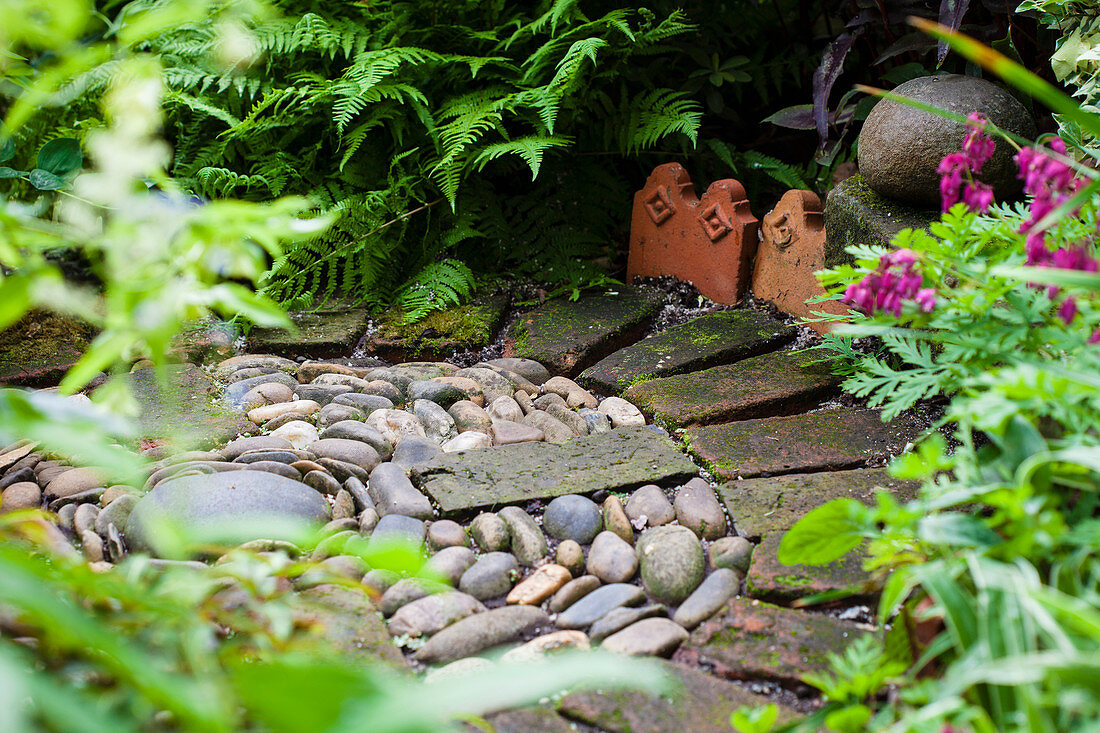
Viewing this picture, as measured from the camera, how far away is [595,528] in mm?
1549

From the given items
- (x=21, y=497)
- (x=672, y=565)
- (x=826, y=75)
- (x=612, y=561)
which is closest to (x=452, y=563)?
(x=612, y=561)

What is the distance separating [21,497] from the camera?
60.3 inches

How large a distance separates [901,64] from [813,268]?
3.20ft

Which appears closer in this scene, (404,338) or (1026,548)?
(1026,548)

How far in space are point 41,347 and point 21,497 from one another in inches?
37.4

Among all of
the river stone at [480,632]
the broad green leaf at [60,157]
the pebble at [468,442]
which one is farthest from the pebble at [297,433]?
the broad green leaf at [60,157]

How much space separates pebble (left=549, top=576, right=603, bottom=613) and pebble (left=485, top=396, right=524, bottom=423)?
0.67m

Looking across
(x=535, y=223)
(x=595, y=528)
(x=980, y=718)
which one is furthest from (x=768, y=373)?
(x=980, y=718)

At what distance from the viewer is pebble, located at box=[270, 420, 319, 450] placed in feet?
5.88

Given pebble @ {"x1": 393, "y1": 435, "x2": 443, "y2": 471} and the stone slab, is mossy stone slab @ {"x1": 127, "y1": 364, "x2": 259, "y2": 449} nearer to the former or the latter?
pebble @ {"x1": 393, "y1": 435, "x2": 443, "y2": 471}

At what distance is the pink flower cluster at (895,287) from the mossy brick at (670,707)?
1.93ft

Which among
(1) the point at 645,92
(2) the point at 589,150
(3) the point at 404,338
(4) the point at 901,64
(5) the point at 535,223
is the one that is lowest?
(3) the point at 404,338

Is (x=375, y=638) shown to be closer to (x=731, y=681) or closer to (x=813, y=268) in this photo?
(x=731, y=681)

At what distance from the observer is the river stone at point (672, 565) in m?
1.38
